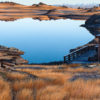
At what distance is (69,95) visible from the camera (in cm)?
615

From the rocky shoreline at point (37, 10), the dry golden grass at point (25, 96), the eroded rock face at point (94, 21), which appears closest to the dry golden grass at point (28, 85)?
the dry golden grass at point (25, 96)

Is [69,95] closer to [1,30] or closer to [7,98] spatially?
[7,98]

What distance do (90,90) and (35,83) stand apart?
1740mm

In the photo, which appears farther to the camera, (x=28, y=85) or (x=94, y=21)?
(x=94, y=21)

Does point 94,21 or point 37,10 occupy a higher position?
point 37,10

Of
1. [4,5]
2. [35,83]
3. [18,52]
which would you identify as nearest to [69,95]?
[35,83]

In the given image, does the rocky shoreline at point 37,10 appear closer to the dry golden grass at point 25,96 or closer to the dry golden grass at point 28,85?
the dry golden grass at point 28,85

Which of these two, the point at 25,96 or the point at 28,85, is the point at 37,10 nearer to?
the point at 28,85

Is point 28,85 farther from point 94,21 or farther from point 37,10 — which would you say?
point 37,10

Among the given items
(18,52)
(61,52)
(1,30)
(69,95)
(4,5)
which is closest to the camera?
(69,95)

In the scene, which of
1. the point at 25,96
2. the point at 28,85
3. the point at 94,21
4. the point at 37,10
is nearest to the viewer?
the point at 25,96

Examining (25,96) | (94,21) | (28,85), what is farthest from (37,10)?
(25,96)

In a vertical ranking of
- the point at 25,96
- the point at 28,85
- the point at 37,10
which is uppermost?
the point at 37,10

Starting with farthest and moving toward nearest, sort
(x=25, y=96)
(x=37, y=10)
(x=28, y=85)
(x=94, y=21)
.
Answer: (x=37, y=10) < (x=94, y=21) < (x=28, y=85) < (x=25, y=96)
